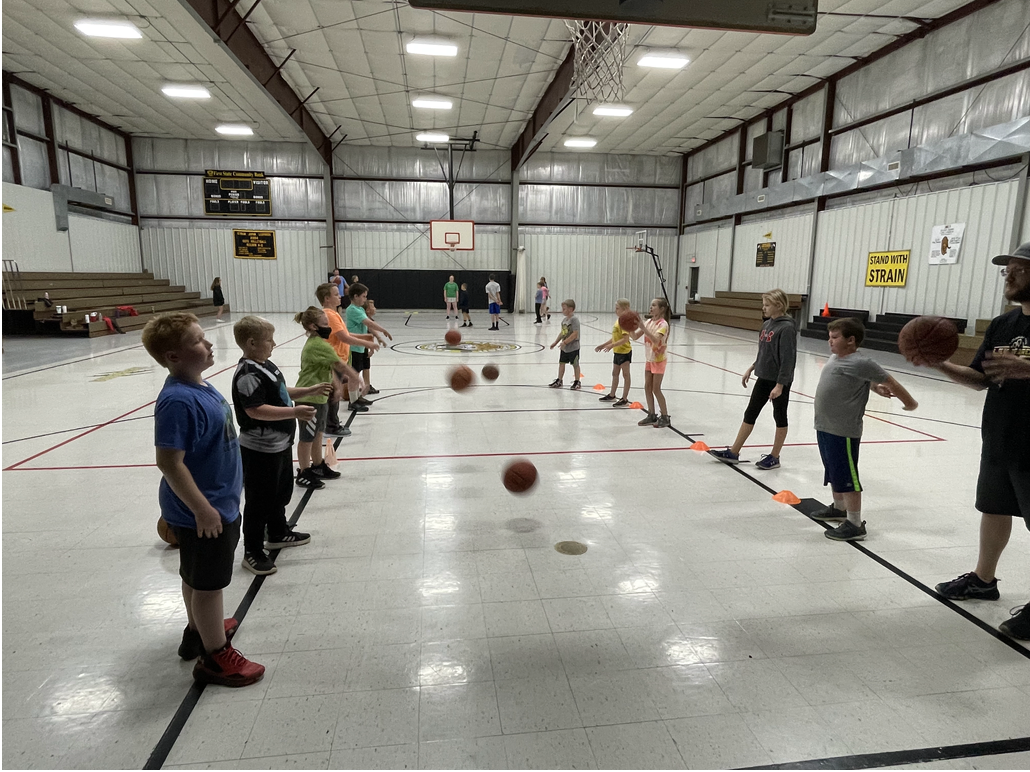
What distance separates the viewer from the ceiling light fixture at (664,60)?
14.6 m

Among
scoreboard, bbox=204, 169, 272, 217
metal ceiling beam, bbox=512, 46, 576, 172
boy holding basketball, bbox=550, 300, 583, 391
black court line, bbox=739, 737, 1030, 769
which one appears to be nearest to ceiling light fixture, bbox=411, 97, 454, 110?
metal ceiling beam, bbox=512, 46, 576, 172

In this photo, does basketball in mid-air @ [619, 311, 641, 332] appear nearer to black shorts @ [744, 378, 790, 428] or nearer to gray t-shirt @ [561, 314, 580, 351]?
black shorts @ [744, 378, 790, 428]

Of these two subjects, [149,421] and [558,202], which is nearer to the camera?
[149,421]

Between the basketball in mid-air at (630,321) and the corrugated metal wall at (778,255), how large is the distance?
14364 mm

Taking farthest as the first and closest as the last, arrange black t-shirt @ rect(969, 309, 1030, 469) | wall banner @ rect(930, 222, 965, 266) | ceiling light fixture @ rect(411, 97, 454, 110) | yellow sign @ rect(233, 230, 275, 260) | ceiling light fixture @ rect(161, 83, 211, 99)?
1. yellow sign @ rect(233, 230, 275, 260)
2. ceiling light fixture @ rect(411, 97, 454, 110)
3. ceiling light fixture @ rect(161, 83, 211, 99)
4. wall banner @ rect(930, 222, 965, 266)
5. black t-shirt @ rect(969, 309, 1030, 469)

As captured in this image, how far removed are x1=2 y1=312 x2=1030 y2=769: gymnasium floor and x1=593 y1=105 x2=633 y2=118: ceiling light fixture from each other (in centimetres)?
Answer: 1591

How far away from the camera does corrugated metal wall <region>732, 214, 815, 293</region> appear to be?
61.6 feet

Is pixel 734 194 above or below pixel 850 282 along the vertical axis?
above

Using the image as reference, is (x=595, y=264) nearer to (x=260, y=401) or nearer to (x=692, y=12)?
(x=692, y=12)

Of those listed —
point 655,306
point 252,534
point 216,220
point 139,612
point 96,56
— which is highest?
point 96,56

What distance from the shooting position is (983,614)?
3.22m

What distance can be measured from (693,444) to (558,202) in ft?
72.6

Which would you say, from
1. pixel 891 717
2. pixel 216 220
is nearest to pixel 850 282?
pixel 891 717

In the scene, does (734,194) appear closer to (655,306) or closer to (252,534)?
(655,306)
